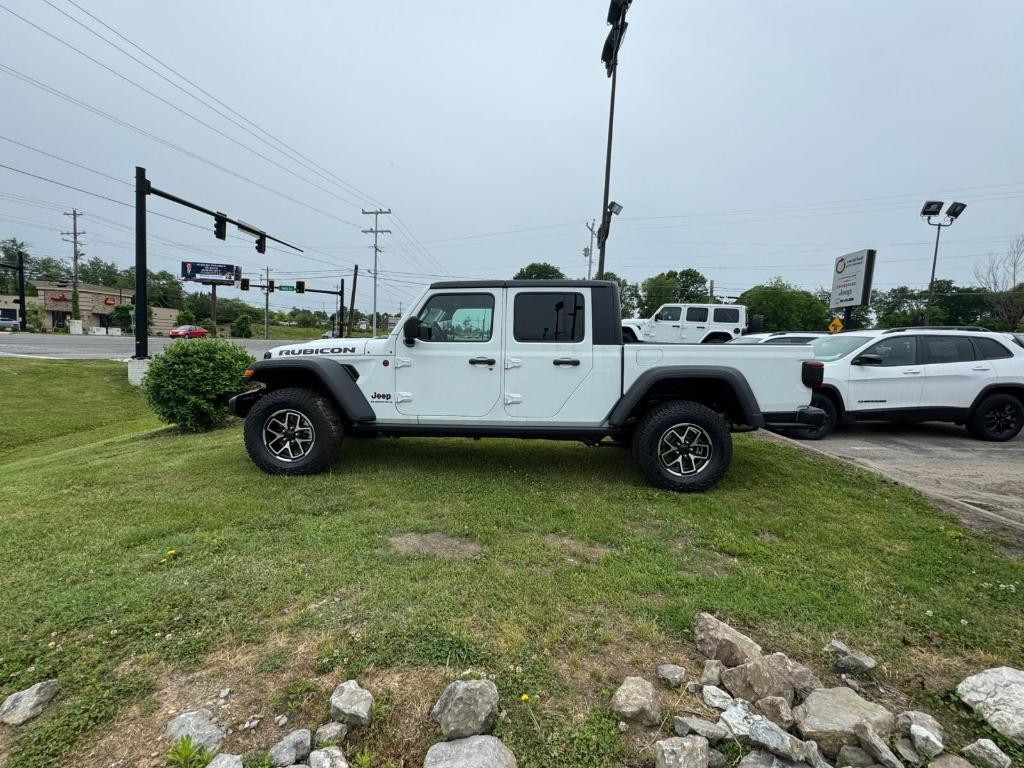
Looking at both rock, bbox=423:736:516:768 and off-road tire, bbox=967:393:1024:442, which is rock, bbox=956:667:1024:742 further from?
off-road tire, bbox=967:393:1024:442

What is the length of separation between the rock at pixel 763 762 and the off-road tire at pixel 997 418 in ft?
25.3

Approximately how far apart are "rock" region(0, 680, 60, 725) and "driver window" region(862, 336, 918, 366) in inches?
334

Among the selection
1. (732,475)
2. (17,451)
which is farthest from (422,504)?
(17,451)

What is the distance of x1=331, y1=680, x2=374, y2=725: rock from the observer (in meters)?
1.75

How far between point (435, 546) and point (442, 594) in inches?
25.5

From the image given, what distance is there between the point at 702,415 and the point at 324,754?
3.62 metres

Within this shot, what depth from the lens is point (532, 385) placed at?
4.41 meters

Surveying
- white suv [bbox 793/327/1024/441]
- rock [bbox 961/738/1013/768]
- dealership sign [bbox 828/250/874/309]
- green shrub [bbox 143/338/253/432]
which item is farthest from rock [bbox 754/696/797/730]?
dealership sign [bbox 828/250/874/309]

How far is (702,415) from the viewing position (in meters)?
4.28

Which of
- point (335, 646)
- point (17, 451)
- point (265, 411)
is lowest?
point (17, 451)

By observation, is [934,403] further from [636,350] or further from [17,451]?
[17,451]

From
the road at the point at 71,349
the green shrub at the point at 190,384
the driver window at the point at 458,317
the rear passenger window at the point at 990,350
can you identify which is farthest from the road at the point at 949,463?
the road at the point at 71,349

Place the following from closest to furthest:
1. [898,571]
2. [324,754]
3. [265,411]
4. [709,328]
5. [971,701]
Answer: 1. [324,754]
2. [971,701]
3. [898,571]
4. [265,411]
5. [709,328]

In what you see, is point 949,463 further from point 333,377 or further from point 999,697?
point 333,377
